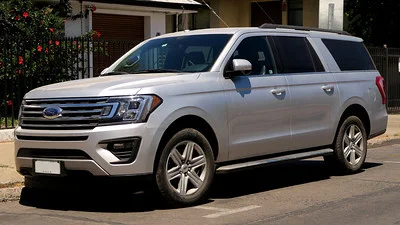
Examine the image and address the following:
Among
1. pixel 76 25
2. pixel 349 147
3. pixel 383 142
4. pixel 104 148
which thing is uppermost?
pixel 76 25

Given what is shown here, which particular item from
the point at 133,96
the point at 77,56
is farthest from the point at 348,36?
the point at 77,56

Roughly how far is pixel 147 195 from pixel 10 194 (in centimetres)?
167

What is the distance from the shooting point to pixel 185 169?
7.24 meters

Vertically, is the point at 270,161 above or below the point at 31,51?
below

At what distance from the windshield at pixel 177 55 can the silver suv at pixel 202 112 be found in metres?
0.02

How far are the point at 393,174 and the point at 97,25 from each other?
11145mm

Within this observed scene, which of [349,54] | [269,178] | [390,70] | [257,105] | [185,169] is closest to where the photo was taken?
[185,169]

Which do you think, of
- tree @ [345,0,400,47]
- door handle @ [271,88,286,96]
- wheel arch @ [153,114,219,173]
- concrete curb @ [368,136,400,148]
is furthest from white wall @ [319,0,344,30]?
tree @ [345,0,400,47]

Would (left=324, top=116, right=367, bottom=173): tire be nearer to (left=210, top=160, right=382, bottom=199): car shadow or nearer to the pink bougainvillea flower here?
(left=210, top=160, right=382, bottom=199): car shadow

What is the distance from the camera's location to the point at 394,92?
23281mm

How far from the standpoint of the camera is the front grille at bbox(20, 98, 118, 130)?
6.77 m

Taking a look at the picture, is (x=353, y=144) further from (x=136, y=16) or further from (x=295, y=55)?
(x=136, y=16)

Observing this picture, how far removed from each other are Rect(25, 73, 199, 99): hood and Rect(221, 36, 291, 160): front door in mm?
634

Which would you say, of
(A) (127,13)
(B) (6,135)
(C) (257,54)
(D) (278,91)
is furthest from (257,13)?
(D) (278,91)
